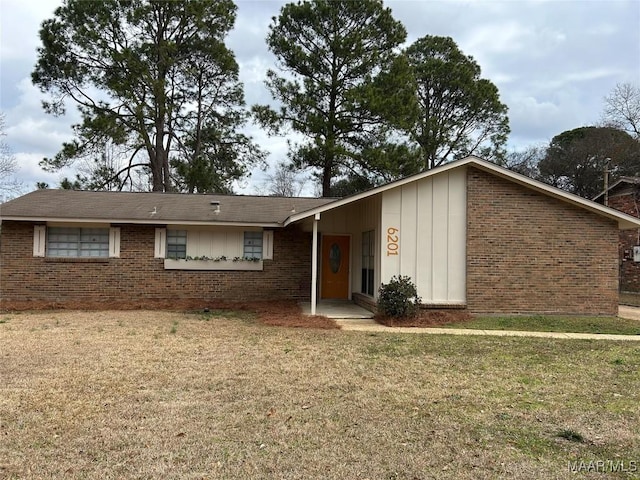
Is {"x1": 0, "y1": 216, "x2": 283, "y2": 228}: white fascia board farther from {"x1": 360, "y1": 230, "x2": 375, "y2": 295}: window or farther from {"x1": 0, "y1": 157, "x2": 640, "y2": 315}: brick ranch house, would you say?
{"x1": 360, "y1": 230, "x2": 375, "y2": 295}: window

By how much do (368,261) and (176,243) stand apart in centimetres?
563

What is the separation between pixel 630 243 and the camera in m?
22.2

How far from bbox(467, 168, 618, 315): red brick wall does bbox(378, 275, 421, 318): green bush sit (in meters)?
1.60

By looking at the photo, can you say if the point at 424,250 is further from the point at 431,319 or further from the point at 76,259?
the point at 76,259

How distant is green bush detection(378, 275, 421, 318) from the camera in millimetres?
10859

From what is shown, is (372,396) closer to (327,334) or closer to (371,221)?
(327,334)

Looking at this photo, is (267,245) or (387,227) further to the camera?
(267,245)

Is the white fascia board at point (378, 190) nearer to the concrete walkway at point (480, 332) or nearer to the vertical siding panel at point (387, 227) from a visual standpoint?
the vertical siding panel at point (387, 227)

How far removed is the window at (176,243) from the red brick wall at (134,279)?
0.41 metres

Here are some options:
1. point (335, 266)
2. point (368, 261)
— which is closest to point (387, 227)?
point (368, 261)

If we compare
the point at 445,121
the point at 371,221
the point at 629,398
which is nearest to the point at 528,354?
the point at 629,398

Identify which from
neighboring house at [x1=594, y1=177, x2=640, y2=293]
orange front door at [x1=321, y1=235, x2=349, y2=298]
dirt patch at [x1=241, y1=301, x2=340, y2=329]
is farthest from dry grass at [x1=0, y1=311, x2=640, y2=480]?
neighboring house at [x1=594, y1=177, x2=640, y2=293]

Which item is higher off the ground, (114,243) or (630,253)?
(630,253)

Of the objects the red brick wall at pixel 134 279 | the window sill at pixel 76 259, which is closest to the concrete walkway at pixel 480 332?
the red brick wall at pixel 134 279
